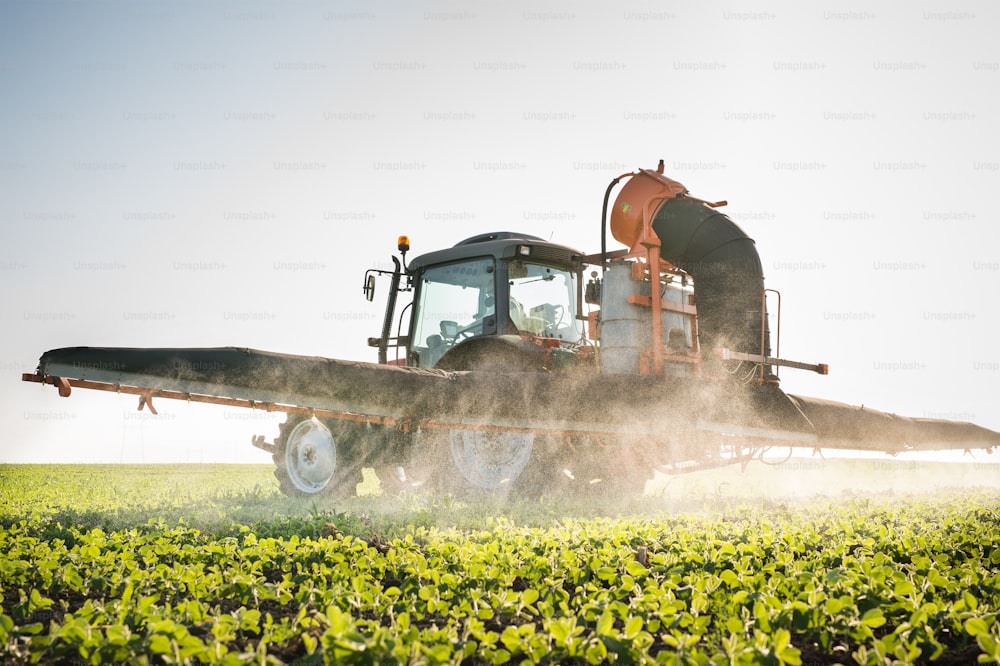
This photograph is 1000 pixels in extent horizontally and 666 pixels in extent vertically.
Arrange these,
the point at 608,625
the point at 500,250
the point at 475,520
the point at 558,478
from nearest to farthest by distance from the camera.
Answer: the point at 608,625 → the point at 475,520 → the point at 558,478 → the point at 500,250

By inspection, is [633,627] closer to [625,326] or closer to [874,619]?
[874,619]

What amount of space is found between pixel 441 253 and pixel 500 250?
3.54 feet

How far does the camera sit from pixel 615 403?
22.7 feet

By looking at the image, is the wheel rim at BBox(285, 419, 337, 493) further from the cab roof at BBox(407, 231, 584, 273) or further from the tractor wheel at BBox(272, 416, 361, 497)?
A: the cab roof at BBox(407, 231, 584, 273)

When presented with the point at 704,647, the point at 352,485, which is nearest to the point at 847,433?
the point at 352,485

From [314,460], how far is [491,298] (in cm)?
304

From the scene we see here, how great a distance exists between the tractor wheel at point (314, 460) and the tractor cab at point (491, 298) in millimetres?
1525

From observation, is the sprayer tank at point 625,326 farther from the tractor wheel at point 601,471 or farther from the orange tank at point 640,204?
the tractor wheel at point 601,471

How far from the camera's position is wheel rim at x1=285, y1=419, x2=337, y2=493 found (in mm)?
9039

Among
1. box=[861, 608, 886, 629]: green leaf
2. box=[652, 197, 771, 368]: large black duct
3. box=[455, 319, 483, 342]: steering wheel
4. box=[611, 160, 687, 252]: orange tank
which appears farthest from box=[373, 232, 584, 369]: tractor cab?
box=[861, 608, 886, 629]: green leaf

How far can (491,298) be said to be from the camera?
29.5 ft

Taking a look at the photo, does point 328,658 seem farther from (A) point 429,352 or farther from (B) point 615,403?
(A) point 429,352

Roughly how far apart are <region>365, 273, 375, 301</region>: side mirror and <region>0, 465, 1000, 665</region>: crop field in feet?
12.8

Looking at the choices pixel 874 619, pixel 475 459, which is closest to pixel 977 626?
pixel 874 619
